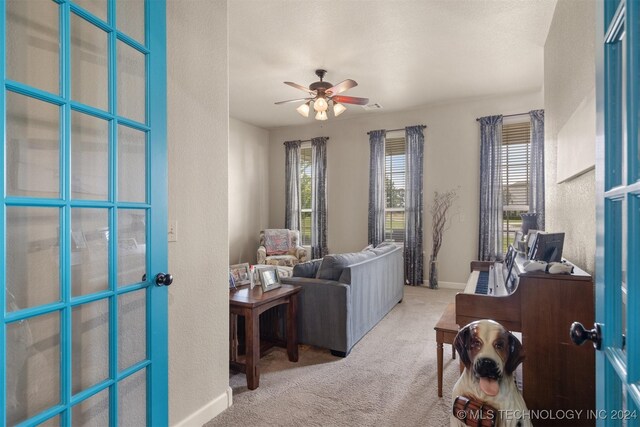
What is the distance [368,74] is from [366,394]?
360 cm

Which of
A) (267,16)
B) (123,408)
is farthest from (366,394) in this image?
(267,16)

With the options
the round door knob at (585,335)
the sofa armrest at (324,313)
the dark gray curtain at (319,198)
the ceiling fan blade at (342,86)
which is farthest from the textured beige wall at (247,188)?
the round door knob at (585,335)

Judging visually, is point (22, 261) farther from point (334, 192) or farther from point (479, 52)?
point (334, 192)

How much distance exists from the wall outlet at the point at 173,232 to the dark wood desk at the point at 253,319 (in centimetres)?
80

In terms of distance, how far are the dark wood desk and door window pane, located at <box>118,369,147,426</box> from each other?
920 mm

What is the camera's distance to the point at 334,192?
6609 millimetres

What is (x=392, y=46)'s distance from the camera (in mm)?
3627

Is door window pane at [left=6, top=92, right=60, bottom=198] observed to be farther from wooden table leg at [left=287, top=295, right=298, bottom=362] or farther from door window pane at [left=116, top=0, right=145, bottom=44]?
wooden table leg at [left=287, top=295, right=298, bottom=362]

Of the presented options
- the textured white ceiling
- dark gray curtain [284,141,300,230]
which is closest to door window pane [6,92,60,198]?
the textured white ceiling

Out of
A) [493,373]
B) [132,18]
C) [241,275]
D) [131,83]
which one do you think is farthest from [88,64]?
[241,275]

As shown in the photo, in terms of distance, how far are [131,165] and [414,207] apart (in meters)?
4.95

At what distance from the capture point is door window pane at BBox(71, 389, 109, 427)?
126 cm

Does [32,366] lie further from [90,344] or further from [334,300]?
[334,300]

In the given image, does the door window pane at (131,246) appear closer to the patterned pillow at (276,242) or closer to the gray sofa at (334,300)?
the gray sofa at (334,300)
